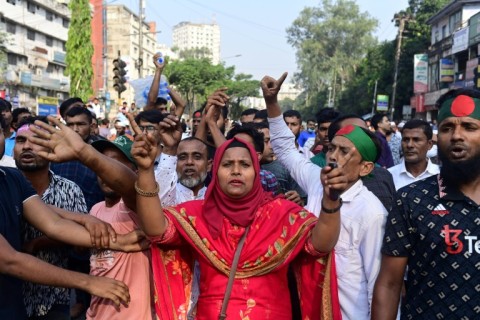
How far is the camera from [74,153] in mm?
2590

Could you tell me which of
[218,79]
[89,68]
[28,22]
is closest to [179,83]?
[218,79]

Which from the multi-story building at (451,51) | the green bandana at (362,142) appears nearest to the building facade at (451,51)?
the multi-story building at (451,51)

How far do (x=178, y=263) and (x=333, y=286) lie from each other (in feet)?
2.80

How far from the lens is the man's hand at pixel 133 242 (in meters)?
2.98

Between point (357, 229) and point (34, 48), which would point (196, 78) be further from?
point (357, 229)

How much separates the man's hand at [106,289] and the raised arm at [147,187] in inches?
12.0

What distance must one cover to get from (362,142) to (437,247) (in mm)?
933

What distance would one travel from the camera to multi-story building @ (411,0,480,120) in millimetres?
32719

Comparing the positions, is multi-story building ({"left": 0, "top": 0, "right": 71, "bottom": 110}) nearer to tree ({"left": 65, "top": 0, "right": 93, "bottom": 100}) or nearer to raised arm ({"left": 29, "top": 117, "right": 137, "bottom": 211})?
tree ({"left": 65, "top": 0, "right": 93, "bottom": 100})

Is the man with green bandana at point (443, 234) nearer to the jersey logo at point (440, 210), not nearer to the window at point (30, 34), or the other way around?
the jersey logo at point (440, 210)

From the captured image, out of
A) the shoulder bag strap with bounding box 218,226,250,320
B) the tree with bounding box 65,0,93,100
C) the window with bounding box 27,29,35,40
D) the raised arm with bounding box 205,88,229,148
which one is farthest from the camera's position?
the window with bounding box 27,29,35,40

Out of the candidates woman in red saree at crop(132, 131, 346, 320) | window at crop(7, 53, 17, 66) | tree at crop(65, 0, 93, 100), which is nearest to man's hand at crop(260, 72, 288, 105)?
woman in red saree at crop(132, 131, 346, 320)

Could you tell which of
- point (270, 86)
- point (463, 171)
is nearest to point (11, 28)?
point (270, 86)

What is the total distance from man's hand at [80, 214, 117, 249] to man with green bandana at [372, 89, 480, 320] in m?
1.37
